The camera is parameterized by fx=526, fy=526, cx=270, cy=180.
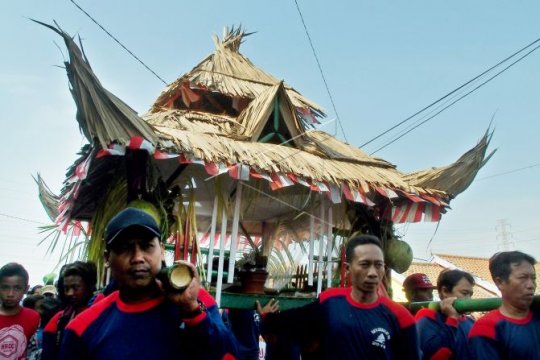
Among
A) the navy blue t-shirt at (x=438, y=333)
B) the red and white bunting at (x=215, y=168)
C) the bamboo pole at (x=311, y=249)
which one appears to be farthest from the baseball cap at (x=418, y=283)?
the bamboo pole at (x=311, y=249)

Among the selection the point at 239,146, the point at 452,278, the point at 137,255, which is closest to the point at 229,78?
the point at 239,146

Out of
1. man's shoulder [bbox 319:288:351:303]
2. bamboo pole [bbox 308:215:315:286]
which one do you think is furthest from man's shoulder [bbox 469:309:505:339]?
bamboo pole [bbox 308:215:315:286]

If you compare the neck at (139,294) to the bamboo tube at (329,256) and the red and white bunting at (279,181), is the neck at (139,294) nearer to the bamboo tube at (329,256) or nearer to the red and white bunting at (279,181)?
the red and white bunting at (279,181)

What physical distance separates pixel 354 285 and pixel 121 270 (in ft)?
4.76

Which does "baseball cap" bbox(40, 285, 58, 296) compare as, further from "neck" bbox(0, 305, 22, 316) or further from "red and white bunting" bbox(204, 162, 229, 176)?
"red and white bunting" bbox(204, 162, 229, 176)

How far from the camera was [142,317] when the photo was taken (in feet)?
6.06

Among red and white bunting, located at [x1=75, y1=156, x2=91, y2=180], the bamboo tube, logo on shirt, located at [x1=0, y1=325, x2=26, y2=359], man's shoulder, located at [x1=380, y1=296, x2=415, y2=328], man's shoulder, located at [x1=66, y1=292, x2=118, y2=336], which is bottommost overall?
logo on shirt, located at [x1=0, y1=325, x2=26, y2=359]

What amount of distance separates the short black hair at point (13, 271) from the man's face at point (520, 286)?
3.34m

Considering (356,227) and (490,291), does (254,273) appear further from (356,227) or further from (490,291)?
(490,291)

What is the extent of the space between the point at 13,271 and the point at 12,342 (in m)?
0.52

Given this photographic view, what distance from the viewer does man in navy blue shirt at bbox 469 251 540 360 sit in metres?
2.43

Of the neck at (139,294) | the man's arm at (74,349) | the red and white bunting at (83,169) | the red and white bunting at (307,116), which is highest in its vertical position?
the red and white bunting at (307,116)

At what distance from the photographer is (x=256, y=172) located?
19.5 ft

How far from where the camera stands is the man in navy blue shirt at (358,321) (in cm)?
270
